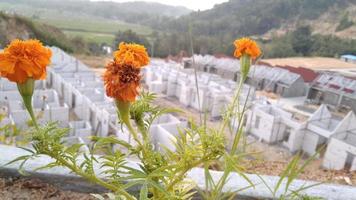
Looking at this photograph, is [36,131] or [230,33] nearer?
[36,131]

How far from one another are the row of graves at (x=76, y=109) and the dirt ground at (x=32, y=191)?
3268 millimetres

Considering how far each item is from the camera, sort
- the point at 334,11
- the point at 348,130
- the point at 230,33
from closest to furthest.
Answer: the point at 348,130
the point at 230,33
the point at 334,11

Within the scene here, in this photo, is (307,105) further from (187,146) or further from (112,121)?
(187,146)

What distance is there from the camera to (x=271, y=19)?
3142 cm

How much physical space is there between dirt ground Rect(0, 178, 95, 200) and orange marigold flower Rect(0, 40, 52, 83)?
652 mm

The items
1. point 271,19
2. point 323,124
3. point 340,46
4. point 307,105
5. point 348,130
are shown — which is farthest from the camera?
point 271,19

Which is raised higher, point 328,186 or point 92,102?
point 328,186

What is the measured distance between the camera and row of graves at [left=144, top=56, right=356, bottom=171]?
6602 mm

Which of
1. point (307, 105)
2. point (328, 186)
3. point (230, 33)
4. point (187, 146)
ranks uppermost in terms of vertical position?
point (230, 33)

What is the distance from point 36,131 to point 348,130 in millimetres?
8216

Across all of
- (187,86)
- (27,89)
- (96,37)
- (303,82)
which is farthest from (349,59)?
(27,89)

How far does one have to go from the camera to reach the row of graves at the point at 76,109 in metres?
5.88

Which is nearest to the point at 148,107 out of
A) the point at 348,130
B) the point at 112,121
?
the point at 112,121

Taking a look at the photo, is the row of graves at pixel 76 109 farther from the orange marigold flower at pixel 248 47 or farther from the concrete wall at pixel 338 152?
the orange marigold flower at pixel 248 47
